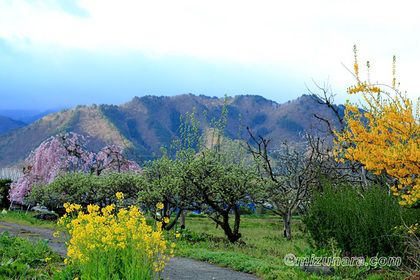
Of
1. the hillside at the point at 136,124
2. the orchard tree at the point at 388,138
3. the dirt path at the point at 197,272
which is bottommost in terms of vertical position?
the dirt path at the point at 197,272

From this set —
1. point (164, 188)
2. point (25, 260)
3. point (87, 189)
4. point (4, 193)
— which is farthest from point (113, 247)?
point (4, 193)

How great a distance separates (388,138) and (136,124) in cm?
16013

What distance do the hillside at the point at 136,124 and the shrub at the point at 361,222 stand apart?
77265mm

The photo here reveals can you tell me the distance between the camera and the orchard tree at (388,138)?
6613 mm

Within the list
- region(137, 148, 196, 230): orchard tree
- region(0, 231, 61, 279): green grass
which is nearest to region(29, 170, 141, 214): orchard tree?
region(137, 148, 196, 230): orchard tree

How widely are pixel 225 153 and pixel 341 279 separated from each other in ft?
27.9

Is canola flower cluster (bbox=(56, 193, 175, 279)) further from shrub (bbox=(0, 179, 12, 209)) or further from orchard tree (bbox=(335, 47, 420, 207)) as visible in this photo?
shrub (bbox=(0, 179, 12, 209))

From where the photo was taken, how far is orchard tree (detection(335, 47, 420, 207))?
6613 mm

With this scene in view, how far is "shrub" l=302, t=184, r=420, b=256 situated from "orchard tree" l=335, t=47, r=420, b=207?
414mm

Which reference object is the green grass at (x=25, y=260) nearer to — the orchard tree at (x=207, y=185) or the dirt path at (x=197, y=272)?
→ the dirt path at (x=197, y=272)

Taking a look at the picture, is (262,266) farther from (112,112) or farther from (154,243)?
(112,112)

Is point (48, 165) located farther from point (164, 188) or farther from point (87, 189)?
point (164, 188)

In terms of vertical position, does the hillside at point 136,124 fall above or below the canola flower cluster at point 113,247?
above

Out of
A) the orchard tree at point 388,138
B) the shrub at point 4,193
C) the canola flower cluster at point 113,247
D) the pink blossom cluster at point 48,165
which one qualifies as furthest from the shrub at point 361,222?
the shrub at point 4,193
